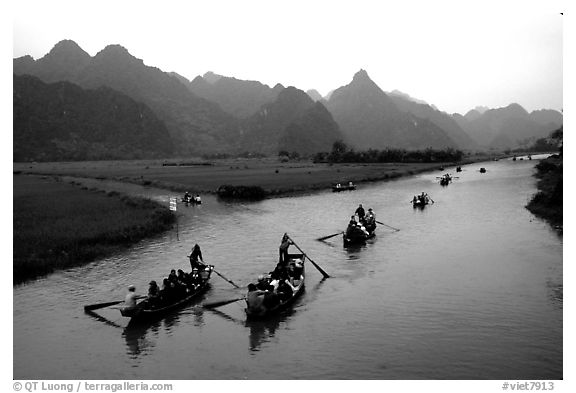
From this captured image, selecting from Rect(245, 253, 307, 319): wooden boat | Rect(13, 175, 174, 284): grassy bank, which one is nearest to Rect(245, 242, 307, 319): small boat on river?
Rect(245, 253, 307, 319): wooden boat

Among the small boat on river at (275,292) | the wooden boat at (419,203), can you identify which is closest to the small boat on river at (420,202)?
the wooden boat at (419,203)

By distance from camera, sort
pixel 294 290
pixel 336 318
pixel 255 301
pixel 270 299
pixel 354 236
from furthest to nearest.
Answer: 1. pixel 354 236
2. pixel 294 290
3. pixel 270 299
4. pixel 336 318
5. pixel 255 301

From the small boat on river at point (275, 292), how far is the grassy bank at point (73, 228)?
11817mm

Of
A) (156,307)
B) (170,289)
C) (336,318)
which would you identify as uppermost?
(170,289)

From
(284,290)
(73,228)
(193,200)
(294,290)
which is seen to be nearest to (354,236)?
(294,290)

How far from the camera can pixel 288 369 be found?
1242 cm

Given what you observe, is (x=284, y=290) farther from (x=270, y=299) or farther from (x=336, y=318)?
(x=336, y=318)

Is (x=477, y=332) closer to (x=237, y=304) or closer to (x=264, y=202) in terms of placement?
(x=237, y=304)

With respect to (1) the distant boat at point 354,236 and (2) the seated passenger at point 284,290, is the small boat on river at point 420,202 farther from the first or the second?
(2) the seated passenger at point 284,290

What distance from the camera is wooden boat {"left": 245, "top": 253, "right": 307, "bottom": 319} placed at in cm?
1561

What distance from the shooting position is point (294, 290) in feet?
57.6

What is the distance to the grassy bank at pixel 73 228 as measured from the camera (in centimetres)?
2294

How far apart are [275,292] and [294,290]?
1223mm

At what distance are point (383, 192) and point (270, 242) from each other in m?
30.7
